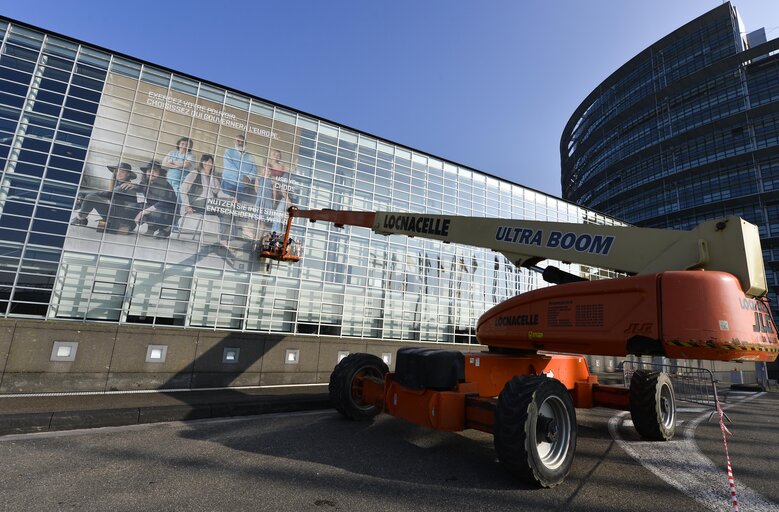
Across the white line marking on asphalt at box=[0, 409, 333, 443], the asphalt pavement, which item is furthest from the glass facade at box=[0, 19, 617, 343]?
the white line marking on asphalt at box=[0, 409, 333, 443]

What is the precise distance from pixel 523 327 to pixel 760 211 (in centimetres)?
5527

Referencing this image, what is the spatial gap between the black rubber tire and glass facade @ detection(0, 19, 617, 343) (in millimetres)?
8893

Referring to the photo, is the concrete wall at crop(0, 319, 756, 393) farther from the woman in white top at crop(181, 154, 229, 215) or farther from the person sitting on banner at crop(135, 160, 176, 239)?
the woman in white top at crop(181, 154, 229, 215)

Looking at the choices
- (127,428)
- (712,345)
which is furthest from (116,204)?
(712,345)

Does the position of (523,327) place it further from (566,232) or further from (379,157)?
(379,157)

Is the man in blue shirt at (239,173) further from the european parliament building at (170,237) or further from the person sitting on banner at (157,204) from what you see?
the person sitting on banner at (157,204)

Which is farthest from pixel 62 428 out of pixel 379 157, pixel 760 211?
pixel 760 211

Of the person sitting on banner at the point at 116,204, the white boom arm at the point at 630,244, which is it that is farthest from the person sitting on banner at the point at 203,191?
the white boom arm at the point at 630,244

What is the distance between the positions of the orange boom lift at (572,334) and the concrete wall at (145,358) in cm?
510

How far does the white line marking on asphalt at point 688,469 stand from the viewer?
371cm

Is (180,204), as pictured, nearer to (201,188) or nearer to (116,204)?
(201,188)

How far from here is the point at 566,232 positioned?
208 inches

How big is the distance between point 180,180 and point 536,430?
455 inches

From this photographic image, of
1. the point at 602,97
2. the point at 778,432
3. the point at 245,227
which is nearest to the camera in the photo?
the point at 778,432
